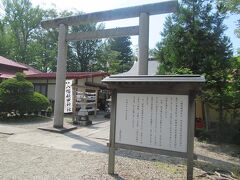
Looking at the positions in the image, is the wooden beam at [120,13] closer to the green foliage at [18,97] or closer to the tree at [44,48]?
the green foliage at [18,97]

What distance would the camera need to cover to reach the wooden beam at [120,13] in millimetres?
9211

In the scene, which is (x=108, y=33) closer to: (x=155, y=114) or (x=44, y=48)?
(x=155, y=114)

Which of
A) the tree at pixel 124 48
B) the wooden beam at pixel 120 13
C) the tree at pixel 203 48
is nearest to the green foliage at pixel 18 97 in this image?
the wooden beam at pixel 120 13

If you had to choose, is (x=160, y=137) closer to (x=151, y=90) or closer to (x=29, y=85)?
(x=151, y=90)

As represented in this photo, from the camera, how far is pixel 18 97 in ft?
48.6

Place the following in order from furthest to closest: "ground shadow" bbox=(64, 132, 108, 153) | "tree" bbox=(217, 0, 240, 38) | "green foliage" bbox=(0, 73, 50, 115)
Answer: "green foliage" bbox=(0, 73, 50, 115) → "tree" bbox=(217, 0, 240, 38) → "ground shadow" bbox=(64, 132, 108, 153)

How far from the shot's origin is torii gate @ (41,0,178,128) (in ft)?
30.2

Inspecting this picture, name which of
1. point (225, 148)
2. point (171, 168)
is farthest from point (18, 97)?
point (171, 168)

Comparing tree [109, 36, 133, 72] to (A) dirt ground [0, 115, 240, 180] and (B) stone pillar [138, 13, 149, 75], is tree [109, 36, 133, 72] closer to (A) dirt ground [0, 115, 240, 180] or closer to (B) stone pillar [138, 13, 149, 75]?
(B) stone pillar [138, 13, 149, 75]

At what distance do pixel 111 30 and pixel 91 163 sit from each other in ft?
18.7

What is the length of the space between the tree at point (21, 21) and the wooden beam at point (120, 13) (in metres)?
31.0

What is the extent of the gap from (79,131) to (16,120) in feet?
14.8

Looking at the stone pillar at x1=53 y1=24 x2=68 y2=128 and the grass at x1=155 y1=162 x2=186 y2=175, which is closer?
the grass at x1=155 y1=162 x2=186 y2=175

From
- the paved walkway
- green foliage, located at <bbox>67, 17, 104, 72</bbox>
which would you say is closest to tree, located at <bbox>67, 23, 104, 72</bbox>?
green foliage, located at <bbox>67, 17, 104, 72</bbox>
